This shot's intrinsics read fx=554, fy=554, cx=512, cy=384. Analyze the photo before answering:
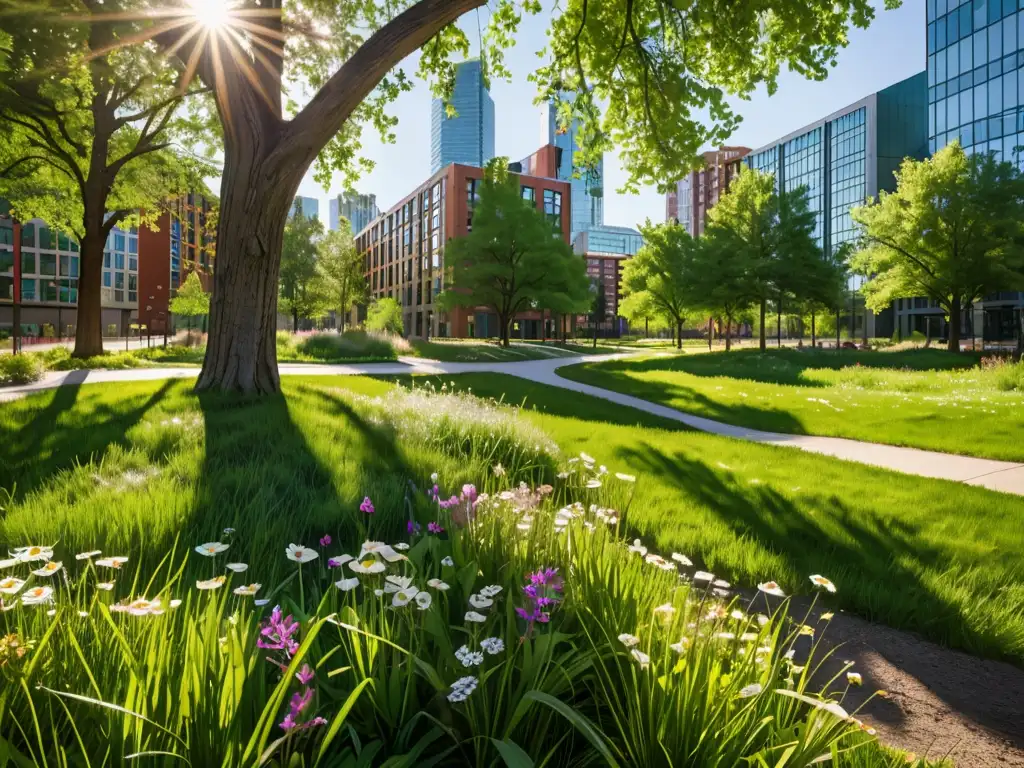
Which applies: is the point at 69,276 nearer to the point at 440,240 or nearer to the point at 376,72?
the point at 440,240

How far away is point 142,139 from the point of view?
19.0m

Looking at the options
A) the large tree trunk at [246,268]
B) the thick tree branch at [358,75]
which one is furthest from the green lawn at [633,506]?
the thick tree branch at [358,75]

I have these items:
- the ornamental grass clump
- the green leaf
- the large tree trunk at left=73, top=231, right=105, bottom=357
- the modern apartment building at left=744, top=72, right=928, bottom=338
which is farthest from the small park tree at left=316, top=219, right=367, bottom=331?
the green leaf

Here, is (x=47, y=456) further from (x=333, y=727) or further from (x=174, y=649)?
(x=333, y=727)

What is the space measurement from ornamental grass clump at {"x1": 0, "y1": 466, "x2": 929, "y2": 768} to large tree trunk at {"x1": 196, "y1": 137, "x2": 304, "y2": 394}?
661 centimetres

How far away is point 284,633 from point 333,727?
0.37 m

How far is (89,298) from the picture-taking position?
19.0 metres

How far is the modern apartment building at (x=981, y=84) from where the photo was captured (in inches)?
1622

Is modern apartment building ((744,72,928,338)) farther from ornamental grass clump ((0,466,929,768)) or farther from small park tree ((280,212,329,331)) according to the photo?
ornamental grass clump ((0,466,929,768))

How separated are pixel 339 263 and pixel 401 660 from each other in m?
53.9

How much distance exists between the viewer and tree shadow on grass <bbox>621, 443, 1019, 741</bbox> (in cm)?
294

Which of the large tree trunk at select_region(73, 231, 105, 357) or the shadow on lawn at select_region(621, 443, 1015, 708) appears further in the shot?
the large tree trunk at select_region(73, 231, 105, 357)

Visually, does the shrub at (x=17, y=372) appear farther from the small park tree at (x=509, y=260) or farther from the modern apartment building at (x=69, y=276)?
the modern apartment building at (x=69, y=276)

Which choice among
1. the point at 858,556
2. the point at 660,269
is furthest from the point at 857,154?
the point at 858,556
